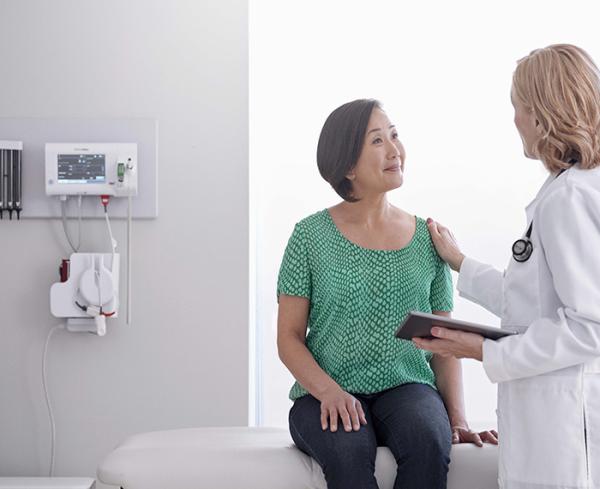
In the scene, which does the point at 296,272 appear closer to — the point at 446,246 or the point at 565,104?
the point at 446,246

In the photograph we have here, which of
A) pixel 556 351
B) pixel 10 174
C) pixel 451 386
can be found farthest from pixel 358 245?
pixel 10 174

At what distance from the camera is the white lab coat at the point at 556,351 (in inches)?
60.1

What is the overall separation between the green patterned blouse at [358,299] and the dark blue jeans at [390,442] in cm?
10

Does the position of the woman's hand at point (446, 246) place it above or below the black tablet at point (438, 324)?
above

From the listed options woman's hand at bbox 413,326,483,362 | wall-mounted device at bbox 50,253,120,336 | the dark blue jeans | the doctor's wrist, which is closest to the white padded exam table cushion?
the dark blue jeans

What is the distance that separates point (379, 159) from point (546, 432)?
0.79 meters

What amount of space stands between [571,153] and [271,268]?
5.02 feet

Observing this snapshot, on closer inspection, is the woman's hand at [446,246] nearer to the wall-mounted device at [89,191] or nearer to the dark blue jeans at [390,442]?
the dark blue jeans at [390,442]

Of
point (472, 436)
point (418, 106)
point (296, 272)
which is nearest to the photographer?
point (472, 436)

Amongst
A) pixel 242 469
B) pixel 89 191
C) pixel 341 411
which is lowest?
pixel 242 469

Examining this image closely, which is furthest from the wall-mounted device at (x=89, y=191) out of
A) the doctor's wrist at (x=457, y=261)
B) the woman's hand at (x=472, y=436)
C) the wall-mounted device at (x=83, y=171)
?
the woman's hand at (x=472, y=436)

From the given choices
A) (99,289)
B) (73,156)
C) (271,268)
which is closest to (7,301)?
(99,289)

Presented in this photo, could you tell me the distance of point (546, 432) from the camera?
155cm

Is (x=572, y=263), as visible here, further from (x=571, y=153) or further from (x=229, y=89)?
(x=229, y=89)
